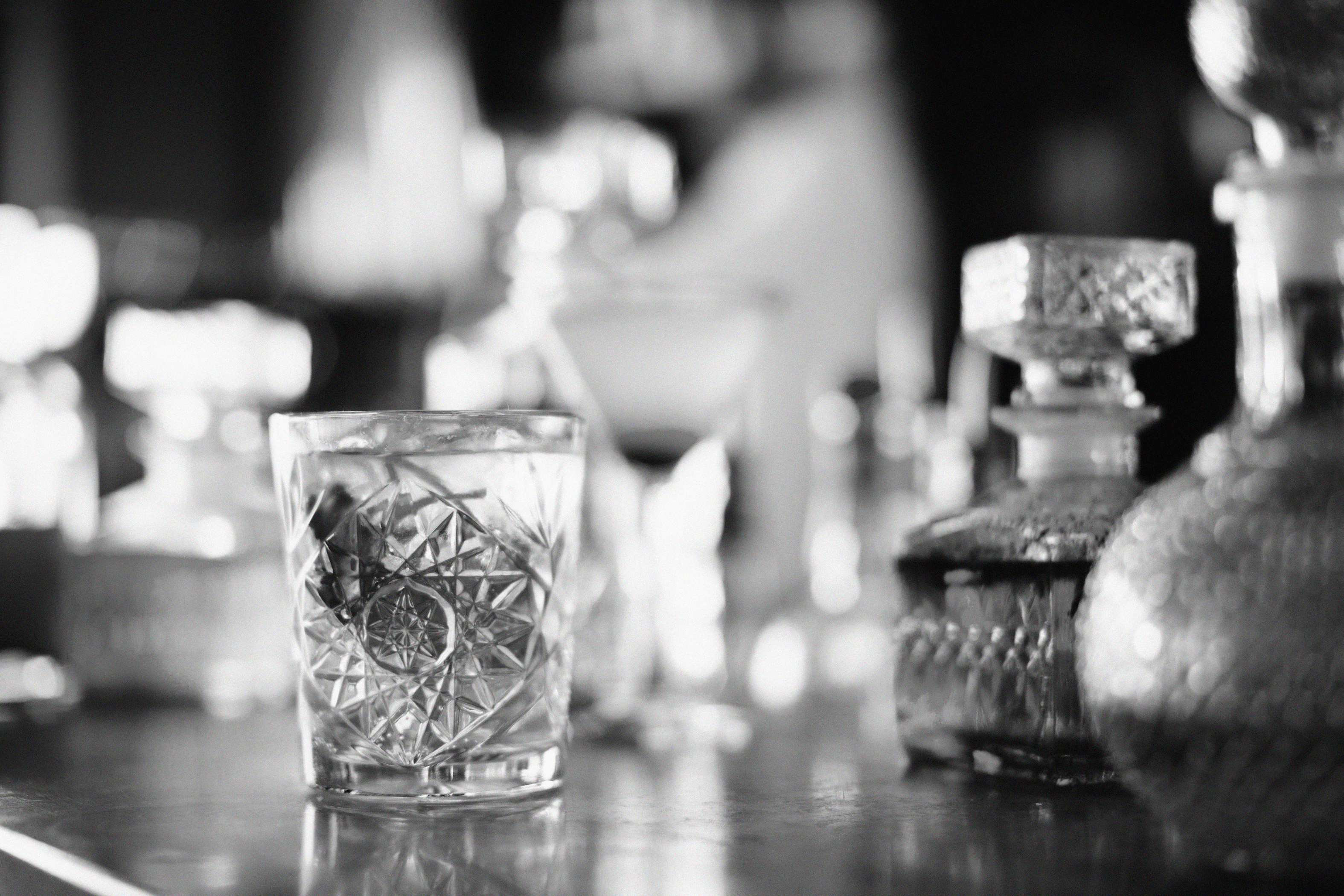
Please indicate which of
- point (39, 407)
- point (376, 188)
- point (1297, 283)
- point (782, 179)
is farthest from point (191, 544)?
point (376, 188)

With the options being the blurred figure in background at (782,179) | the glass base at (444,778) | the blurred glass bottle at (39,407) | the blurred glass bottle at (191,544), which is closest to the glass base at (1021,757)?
the glass base at (444,778)

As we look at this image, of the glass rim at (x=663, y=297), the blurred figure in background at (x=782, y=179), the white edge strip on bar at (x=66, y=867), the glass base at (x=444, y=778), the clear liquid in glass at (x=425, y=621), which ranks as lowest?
the white edge strip on bar at (x=66, y=867)

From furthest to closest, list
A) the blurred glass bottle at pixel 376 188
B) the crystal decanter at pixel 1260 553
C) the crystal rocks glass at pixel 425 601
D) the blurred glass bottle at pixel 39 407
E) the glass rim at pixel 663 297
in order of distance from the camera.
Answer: the blurred glass bottle at pixel 376 188, the blurred glass bottle at pixel 39 407, the glass rim at pixel 663 297, the crystal rocks glass at pixel 425 601, the crystal decanter at pixel 1260 553

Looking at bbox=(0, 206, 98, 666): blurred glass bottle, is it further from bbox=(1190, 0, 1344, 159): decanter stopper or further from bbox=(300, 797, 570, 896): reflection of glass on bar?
bbox=(1190, 0, 1344, 159): decanter stopper

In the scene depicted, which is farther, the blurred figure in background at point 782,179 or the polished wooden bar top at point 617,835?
the blurred figure in background at point 782,179

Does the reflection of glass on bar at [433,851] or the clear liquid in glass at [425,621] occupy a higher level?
the clear liquid in glass at [425,621]

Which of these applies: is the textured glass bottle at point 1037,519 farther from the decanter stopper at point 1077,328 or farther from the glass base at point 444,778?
the glass base at point 444,778

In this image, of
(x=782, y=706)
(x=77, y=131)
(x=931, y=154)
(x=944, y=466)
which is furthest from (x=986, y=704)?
(x=77, y=131)
